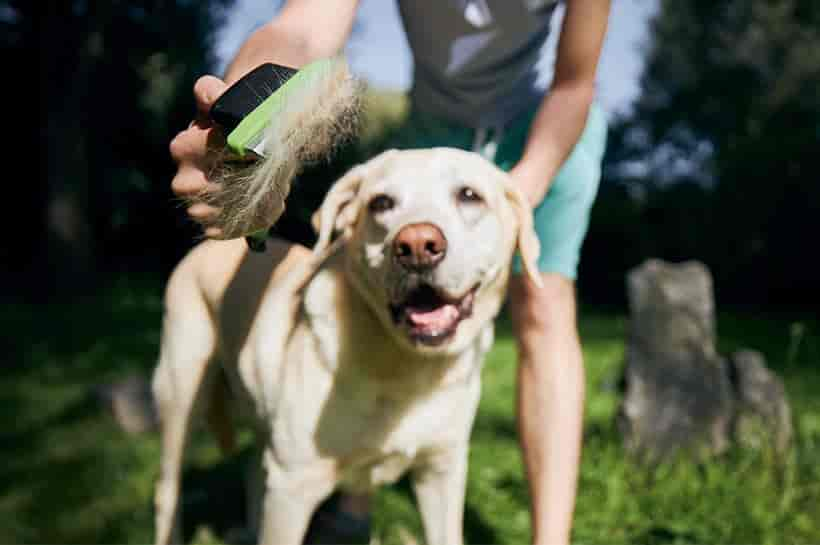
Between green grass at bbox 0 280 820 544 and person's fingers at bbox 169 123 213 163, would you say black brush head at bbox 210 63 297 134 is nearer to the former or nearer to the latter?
person's fingers at bbox 169 123 213 163

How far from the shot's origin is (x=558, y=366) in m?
2.43

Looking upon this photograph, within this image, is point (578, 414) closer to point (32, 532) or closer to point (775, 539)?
point (775, 539)

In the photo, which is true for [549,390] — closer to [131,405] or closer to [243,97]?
[243,97]

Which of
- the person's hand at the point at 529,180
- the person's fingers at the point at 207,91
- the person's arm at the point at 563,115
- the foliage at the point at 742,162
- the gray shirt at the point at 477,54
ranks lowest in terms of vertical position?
the person's fingers at the point at 207,91

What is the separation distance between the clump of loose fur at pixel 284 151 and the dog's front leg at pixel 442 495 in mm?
1104

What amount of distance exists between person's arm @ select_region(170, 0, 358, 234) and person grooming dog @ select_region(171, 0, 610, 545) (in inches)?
20.9

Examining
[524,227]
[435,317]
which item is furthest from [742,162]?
[435,317]

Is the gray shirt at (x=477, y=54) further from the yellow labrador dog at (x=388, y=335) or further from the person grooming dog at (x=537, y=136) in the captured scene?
the yellow labrador dog at (x=388, y=335)

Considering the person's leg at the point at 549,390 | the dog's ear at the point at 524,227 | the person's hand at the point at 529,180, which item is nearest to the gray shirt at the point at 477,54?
the person's hand at the point at 529,180

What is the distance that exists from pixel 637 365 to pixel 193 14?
10.3m

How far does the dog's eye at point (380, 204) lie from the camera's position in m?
1.96

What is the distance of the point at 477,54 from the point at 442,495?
125 cm

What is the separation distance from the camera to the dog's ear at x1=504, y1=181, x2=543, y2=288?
2059 mm

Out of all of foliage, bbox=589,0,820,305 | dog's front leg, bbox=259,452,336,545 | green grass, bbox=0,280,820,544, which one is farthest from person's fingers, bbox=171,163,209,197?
foliage, bbox=589,0,820,305
